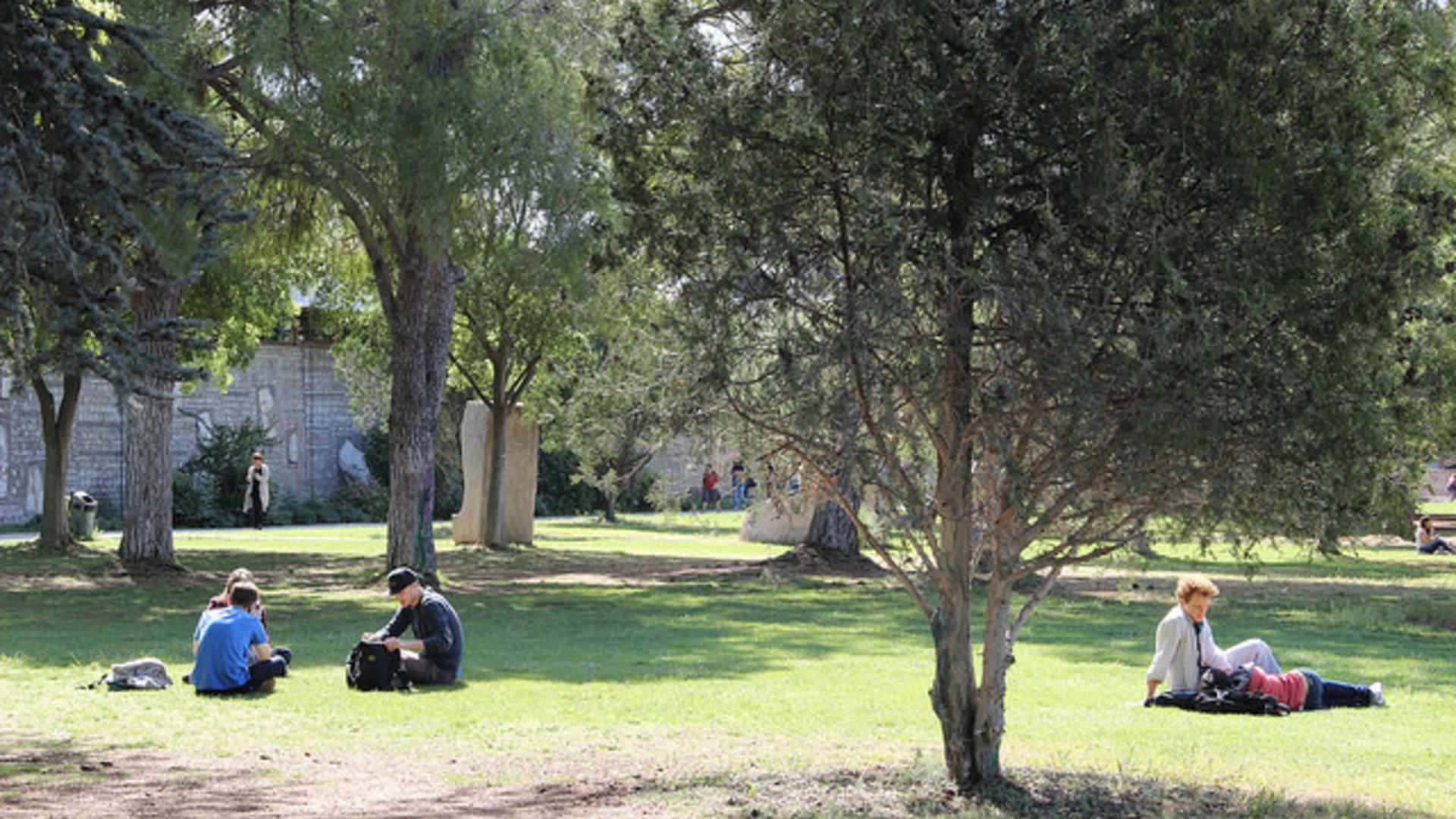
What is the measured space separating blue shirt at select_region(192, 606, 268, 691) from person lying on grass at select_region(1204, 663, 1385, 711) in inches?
275

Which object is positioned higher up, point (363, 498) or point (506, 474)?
point (506, 474)

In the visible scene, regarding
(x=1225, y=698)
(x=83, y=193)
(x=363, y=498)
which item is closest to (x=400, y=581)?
(x=83, y=193)

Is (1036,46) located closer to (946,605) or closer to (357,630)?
(946,605)

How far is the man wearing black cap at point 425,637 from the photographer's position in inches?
451

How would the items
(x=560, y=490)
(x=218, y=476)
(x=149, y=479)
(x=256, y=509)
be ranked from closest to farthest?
(x=149, y=479) < (x=256, y=509) < (x=218, y=476) < (x=560, y=490)

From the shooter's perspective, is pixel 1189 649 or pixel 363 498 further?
pixel 363 498

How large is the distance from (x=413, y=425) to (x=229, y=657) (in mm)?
8427

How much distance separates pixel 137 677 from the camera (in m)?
11.3

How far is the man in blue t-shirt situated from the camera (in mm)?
11039

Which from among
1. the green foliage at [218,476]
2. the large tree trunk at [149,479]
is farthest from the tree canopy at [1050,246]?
the green foliage at [218,476]

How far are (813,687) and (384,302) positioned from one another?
9701mm

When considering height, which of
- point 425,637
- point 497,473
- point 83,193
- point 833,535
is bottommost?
point 425,637

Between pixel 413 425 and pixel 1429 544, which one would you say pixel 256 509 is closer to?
pixel 413 425

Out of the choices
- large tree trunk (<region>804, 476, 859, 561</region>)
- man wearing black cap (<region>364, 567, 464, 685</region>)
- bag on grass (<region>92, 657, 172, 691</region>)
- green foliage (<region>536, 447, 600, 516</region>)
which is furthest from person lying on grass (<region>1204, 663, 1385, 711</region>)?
green foliage (<region>536, 447, 600, 516</region>)
